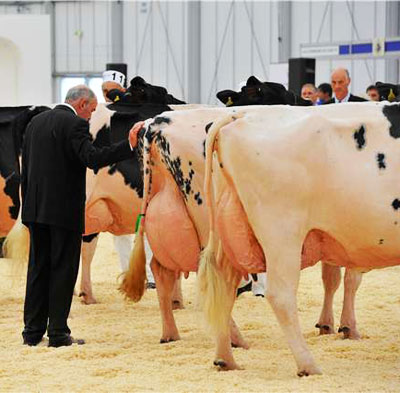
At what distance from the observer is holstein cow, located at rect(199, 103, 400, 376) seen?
5.71m

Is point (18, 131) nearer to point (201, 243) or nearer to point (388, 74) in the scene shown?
point (201, 243)

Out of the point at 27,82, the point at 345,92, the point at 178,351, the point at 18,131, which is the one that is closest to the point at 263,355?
the point at 178,351

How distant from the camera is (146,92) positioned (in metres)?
8.84

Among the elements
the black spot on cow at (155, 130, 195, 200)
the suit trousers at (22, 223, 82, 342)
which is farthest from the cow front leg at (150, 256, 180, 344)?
the black spot on cow at (155, 130, 195, 200)

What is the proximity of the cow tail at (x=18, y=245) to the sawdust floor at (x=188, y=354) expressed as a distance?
53 cm

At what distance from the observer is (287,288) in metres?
5.72

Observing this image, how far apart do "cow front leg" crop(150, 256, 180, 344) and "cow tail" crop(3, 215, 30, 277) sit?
1.16 m

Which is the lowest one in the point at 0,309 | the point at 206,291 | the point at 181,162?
the point at 0,309

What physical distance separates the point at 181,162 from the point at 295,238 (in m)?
1.35

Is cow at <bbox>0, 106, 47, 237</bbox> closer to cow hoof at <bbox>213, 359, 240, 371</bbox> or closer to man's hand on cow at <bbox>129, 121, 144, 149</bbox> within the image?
man's hand on cow at <bbox>129, 121, 144, 149</bbox>

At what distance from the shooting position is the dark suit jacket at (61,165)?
6.82m

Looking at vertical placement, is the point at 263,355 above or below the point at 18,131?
below

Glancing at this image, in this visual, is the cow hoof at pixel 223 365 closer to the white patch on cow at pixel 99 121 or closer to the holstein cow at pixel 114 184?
the holstein cow at pixel 114 184

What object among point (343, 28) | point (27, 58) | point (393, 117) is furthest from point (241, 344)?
point (27, 58)
